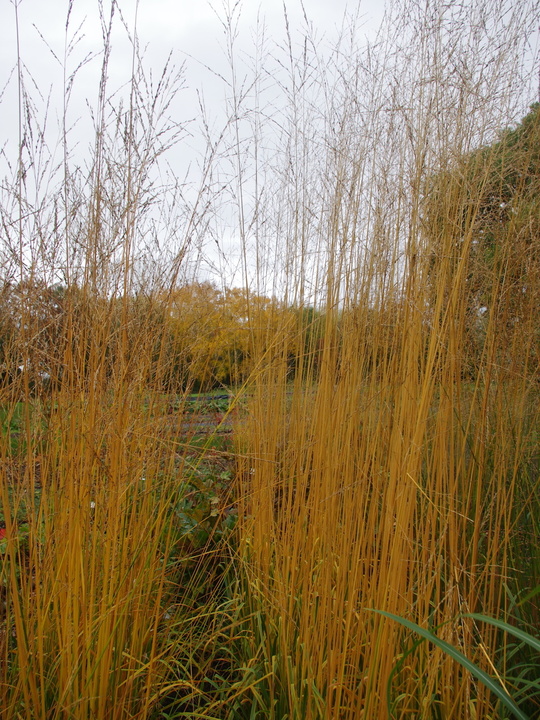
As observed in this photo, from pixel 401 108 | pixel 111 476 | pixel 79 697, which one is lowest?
pixel 79 697

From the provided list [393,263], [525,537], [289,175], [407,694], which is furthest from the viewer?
[289,175]

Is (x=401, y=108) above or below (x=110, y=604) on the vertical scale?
above

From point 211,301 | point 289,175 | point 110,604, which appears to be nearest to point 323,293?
point 289,175

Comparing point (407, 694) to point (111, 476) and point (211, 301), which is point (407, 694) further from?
point (211, 301)

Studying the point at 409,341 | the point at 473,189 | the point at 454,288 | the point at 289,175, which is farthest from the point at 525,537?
the point at 289,175

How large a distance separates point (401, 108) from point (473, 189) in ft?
1.10

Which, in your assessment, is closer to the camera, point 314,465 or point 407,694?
point 407,694

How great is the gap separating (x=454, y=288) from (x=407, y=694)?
0.90 metres

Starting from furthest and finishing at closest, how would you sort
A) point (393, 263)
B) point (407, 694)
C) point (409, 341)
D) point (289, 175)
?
point (289, 175) < point (393, 263) < point (409, 341) < point (407, 694)

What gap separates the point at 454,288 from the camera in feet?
3.58

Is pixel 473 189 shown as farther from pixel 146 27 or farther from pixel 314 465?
pixel 146 27

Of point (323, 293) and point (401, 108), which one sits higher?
point (401, 108)

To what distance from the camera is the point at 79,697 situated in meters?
1.12

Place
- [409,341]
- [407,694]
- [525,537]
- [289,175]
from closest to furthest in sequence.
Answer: [407,694], [409,341], [525,537], [289,175]
